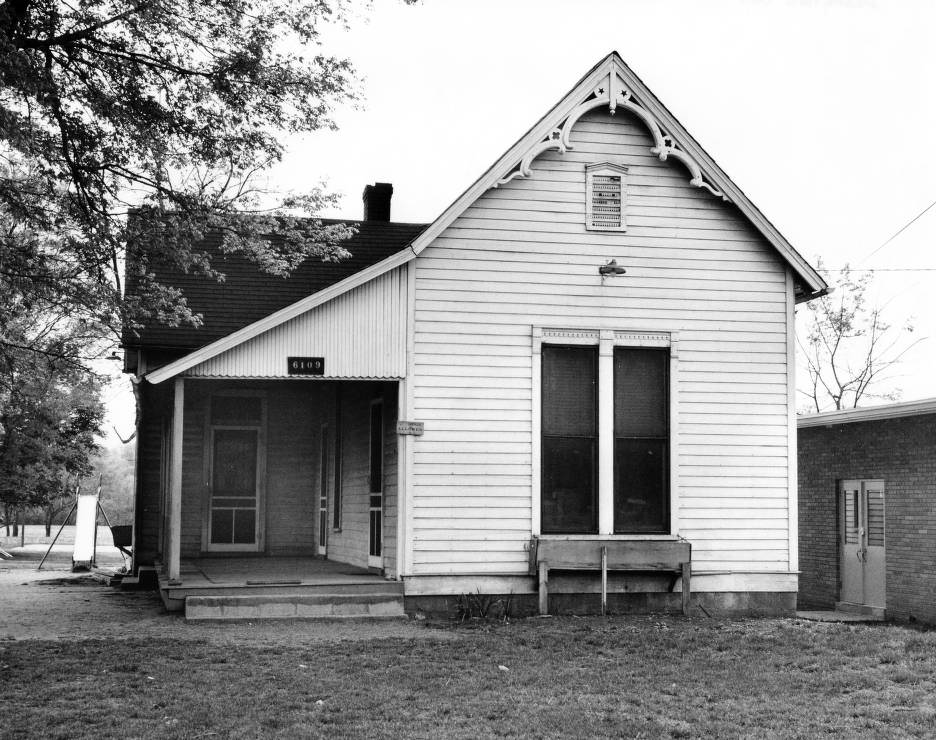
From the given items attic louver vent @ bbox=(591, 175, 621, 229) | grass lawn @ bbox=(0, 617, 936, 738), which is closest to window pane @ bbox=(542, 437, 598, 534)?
grass lawn @ bbox=(0, 617, 936, 738)

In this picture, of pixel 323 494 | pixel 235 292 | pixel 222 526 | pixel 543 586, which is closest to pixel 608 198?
pixel 543 586

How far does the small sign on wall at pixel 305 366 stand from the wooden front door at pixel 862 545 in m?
10.4

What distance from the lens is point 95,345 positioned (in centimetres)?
2970

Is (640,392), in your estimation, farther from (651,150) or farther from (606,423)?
(651,150)

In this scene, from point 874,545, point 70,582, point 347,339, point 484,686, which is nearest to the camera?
point 484,686

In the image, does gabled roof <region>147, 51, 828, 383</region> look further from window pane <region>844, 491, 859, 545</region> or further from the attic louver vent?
window pane <region>844, 491, 859, 545</region>

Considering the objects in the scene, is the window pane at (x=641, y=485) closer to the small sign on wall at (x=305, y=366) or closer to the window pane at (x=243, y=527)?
the small sign on wall at (x=305, y=366)

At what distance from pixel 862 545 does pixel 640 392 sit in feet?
24.3

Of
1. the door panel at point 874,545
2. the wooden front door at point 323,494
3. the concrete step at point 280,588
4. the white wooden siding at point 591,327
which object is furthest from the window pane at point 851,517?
the concrete step at point 280,588

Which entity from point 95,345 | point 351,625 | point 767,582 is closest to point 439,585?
point 351,625

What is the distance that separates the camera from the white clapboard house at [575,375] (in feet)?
43.5

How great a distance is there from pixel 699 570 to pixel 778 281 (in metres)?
3.87

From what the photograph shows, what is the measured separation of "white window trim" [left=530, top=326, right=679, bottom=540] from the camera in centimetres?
1359

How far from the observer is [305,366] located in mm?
13141
